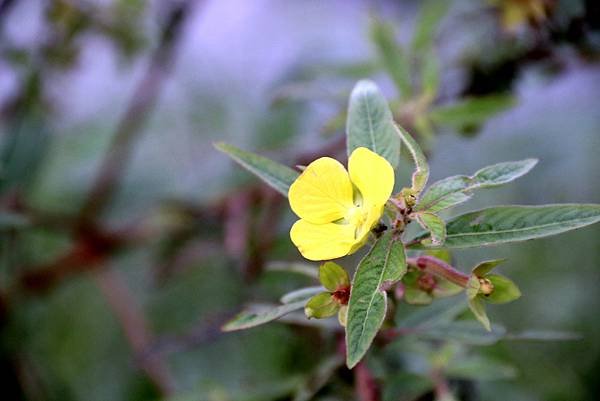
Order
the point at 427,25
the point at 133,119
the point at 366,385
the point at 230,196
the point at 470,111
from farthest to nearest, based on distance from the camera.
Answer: the point at 133,119
the point at 230,196
the point at 427,25
the point at 470,111
the point at 366,385

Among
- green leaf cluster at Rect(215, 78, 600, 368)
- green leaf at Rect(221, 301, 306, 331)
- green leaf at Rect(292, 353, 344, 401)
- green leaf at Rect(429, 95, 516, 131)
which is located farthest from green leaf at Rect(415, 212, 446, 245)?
green leaf at Rect(429, 95, 516, 131)

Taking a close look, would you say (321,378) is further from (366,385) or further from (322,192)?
(322,192)

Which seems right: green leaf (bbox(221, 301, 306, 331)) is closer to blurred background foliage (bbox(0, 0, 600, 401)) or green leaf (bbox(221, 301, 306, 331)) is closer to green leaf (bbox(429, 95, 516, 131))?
blurred background foliage (bbox(0, 0, 600, 401))

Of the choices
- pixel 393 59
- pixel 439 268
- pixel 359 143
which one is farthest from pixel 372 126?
pixel 393 59

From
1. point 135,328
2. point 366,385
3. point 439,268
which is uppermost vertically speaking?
point 439,268

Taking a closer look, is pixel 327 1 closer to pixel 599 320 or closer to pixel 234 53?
pixel 234 53

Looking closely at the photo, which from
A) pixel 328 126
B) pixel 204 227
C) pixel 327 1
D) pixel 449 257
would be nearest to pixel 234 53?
pixel 327 1

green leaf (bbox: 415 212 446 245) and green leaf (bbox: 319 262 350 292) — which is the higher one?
green leaf (bbox: 415 212 446 245)
